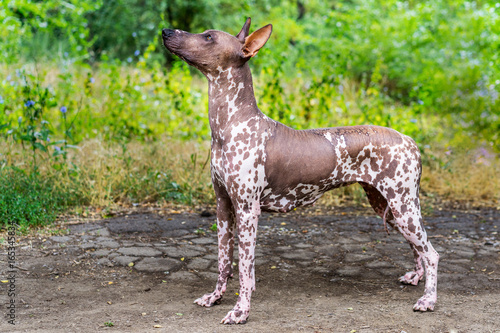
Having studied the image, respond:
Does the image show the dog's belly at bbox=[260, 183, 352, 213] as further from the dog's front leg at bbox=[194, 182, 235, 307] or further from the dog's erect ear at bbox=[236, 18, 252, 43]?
the dog's erect ear at bbox=[236, 18, 252, 43]

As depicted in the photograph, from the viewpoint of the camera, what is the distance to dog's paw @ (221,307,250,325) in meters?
3.67

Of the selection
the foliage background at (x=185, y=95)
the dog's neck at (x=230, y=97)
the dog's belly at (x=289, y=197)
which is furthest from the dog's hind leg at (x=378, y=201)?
the foliage background at (x=185, y=95)

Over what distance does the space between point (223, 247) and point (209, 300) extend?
0.42 meters

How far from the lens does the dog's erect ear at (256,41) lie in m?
3.63

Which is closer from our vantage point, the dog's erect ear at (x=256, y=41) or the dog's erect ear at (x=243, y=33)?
the dog's erect ear at (x=256, y=41)

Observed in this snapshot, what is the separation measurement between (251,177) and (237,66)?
2.58ft

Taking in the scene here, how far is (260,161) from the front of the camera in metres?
3.71

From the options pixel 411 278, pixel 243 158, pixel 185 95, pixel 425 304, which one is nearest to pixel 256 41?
pixel 243 158

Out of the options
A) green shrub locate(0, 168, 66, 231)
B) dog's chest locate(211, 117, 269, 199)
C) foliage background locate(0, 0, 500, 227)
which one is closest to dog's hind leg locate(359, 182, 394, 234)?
dog's chest locate(211, 117, 269, 199)

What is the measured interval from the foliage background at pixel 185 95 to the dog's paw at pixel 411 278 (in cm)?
313

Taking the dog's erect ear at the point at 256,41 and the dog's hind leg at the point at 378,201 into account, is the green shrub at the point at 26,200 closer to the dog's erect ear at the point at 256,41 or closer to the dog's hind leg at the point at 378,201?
the dog's erect ear at the point at 256,41

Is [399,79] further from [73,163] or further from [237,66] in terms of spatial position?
[237,66]

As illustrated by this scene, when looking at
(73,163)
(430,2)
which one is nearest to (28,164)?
(73,163)

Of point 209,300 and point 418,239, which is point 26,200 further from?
point 418,239
